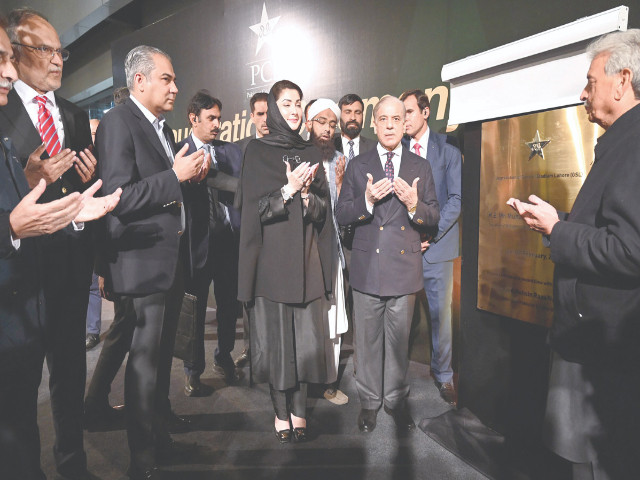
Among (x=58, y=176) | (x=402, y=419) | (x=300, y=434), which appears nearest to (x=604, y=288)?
(x=402, y=419)

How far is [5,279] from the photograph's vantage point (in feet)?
3.88

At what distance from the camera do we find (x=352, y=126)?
125 inches

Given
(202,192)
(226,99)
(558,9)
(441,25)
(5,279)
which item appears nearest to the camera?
(5,279)

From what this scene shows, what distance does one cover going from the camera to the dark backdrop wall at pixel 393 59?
213 centimetres

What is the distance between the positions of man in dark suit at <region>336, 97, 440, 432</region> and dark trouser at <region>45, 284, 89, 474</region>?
1.50 meters

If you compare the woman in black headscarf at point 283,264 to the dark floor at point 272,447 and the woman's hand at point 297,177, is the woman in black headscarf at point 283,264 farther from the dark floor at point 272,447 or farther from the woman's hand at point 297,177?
the dark floor at point 272,447

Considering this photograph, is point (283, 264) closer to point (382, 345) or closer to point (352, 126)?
point (382, 345)

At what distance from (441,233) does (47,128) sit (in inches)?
95.7

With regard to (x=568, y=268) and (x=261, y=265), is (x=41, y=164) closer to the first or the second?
(x=261, y=265)

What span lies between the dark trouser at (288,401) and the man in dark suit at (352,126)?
71.1 inches

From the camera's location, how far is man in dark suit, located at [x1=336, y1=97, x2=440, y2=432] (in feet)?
7.50

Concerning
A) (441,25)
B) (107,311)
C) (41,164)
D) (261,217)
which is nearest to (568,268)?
(261,217)

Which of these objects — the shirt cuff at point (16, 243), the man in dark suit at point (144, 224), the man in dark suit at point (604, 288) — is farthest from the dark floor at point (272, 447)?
the shirt cuff at point (16, 243)

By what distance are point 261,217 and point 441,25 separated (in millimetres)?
2338
